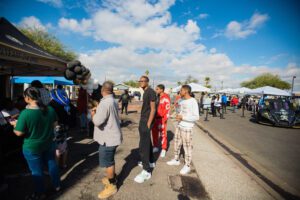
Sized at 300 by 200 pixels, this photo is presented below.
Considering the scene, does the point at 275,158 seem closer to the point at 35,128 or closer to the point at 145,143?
the point at 145,143

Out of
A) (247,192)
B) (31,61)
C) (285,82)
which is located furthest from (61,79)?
(285,82)

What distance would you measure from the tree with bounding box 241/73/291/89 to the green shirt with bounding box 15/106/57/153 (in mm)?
74975

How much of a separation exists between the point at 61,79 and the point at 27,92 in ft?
38.0

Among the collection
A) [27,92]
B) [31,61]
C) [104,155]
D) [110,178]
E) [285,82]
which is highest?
[285,82]

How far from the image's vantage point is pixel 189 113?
151 inches

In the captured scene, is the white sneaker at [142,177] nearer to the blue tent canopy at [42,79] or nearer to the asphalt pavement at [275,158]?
the asphalt pavement at [275,158]

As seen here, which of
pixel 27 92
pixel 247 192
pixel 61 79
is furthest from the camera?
pixel 61 79

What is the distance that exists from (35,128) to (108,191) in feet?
4.91

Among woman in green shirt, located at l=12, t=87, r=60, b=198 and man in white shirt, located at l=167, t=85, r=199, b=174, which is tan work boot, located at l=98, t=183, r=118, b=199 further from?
man in white shirt, located at l=167, t=85, r=199, b=174

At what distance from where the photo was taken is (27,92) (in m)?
2.50

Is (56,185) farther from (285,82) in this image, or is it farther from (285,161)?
(285,82)

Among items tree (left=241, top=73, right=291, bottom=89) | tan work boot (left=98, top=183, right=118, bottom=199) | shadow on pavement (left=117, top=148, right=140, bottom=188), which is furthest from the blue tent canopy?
tree (left=241, top=73, right=291, bottom=89)

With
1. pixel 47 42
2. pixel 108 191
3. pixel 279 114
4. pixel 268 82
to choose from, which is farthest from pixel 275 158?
pixel 268 82

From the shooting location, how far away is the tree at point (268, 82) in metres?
63.3
